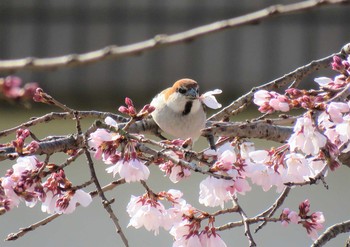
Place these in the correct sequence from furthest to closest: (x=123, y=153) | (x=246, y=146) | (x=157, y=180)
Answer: (x=157, y=180), (x=246, y=146), (x=123, y=153)

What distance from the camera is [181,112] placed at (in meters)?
2.28

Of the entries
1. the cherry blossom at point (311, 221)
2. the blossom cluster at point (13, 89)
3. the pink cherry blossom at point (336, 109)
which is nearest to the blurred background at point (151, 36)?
the cherry blossom at point (311, 221)

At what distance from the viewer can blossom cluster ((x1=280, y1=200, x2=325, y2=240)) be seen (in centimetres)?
181

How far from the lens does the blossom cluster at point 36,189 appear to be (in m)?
1.57

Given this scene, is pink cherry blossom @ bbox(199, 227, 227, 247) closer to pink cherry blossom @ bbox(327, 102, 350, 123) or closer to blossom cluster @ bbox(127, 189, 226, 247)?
blossom cluster @ bbox(127, 189, 226, 247)

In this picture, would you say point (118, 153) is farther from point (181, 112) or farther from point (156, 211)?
point (181, 112)

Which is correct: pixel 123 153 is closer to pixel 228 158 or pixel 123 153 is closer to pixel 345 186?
pixel 228 158

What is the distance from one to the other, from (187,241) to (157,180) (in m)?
3.09

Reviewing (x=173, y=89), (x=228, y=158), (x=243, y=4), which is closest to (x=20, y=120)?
(x=243, y=4)

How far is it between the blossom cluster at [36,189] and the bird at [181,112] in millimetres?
539

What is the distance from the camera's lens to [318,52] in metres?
5.39

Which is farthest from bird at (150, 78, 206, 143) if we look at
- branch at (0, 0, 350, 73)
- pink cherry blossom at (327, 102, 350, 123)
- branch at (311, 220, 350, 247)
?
branch at (0, 0, 350, 73)

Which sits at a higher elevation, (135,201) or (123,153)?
(123,153)

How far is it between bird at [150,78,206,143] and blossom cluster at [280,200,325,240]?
1.25ft
